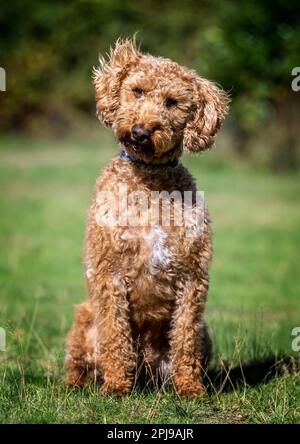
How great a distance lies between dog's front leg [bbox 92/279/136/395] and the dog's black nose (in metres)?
0.90

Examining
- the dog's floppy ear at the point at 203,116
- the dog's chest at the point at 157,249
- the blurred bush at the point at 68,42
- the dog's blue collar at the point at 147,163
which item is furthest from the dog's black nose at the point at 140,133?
the blurred bush at the point at 68,42

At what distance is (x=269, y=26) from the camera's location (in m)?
21.5

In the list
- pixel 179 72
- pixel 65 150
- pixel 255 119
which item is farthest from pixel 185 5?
pixel 179 72

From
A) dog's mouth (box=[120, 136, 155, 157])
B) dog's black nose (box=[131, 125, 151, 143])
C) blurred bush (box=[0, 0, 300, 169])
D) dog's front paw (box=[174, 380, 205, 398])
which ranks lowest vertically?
dog's front paw (box=[174, 380, 205, 398])

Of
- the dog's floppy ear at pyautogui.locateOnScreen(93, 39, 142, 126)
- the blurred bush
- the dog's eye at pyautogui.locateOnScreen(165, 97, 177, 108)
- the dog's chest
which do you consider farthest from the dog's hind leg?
the blurred bush

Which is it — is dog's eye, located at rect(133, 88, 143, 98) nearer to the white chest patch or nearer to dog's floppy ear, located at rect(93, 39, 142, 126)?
dog's floppy ear, located at rect(93, 39, 142, 126)

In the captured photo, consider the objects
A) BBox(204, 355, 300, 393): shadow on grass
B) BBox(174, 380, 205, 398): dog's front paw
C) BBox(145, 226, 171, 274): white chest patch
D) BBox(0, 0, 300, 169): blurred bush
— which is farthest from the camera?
BBox(0, 0, 300, 169): blurred bush

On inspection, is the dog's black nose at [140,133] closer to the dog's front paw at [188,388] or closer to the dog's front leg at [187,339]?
the dog's front leg at [187,339]

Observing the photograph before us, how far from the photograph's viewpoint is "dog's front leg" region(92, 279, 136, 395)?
16.6 ft

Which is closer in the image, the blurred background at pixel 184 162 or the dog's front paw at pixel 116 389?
the dog's front paw at pixel 116 389

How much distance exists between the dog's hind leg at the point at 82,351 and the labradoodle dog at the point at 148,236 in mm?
163

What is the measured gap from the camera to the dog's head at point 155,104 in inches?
190

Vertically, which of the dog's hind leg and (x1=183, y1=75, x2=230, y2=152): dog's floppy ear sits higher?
(x1=183, y1=75, x2=230, y2=152): dog's floppy ear

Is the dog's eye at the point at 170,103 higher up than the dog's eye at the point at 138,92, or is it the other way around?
the dog's eye at the point at 138,92
